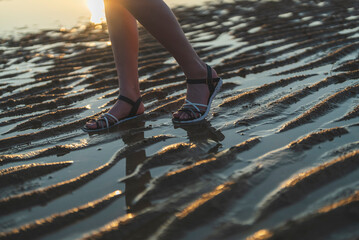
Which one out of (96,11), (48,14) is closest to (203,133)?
(48,14)

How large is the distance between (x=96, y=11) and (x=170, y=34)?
7473mm

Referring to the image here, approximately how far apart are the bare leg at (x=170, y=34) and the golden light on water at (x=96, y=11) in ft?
17.6

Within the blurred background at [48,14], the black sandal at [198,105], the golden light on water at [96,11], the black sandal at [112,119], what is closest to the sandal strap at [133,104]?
the black sandal at [112,119]

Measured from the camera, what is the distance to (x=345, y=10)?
5.70 m

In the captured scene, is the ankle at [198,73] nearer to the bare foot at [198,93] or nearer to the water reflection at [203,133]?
the bare foot at [198,93]

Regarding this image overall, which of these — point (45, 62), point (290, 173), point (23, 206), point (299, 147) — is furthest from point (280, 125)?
point (45, 62)

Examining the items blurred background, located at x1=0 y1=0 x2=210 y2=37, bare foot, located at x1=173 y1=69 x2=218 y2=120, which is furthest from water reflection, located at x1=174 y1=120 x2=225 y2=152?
blurred background, located at x1=0 y1=0 x2=210 y2=37

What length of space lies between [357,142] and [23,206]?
1332mm

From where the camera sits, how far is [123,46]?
2.38 m

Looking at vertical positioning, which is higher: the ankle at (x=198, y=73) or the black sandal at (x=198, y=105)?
the ankle at (x=198, y=73)

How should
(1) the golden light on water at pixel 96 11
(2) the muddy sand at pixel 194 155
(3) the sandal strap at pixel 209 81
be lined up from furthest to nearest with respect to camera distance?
(1) the golden light on water at pixel 96 11
(3) the sandal strap at pixel 209 81
(2) the muddy sand at pixel 194 155

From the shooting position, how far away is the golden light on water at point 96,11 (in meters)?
7.56

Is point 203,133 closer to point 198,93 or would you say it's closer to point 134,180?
point 198,93

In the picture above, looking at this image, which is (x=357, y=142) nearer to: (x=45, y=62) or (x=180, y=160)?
(x=180, y=160)
